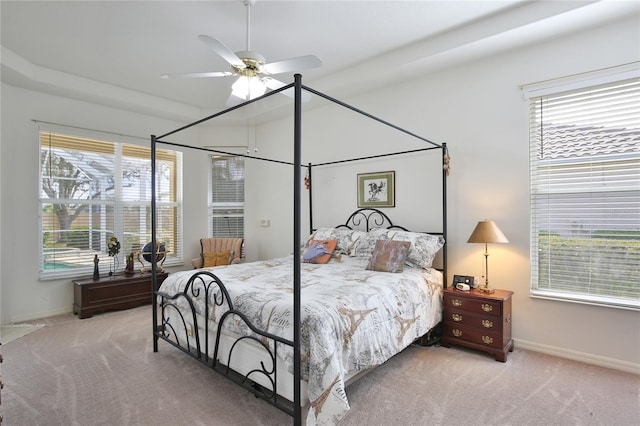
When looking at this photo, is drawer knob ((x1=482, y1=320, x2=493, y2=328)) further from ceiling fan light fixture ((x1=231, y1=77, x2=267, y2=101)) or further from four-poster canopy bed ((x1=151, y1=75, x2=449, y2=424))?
ceiling fan light fixture ((x1=231, y1=77, x2=267, y2=101))

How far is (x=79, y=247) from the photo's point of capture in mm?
4227

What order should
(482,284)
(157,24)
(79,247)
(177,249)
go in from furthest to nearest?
(177,249) < (79,247) < (482,284) < (157,24)

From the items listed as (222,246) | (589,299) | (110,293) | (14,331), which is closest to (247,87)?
(222,246)

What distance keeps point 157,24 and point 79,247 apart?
118 inches

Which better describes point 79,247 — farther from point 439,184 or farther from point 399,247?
point 439,184

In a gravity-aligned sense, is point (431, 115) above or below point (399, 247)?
above

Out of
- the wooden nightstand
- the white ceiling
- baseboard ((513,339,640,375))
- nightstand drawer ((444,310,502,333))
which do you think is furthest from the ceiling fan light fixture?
baseboard ((513,339,640,375))

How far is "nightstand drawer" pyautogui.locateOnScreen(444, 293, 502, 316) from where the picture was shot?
8.87ft

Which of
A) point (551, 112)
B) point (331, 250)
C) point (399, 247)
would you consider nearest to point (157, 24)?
point (331, 250)

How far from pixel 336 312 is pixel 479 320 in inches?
61.6

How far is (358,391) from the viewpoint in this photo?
7.27 feet

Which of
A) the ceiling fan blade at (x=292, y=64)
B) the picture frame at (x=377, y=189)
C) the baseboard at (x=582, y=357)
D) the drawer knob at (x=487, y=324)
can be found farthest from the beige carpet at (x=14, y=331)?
the baseboard at (x=582, y=357)

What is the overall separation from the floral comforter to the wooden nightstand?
0.43ft

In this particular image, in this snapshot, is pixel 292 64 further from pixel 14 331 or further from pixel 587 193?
pixel 14 331
